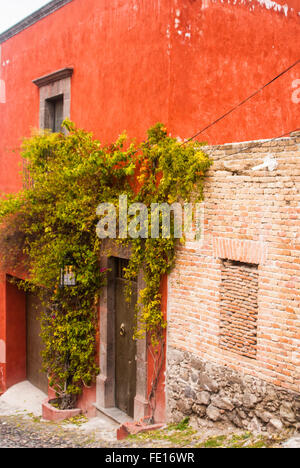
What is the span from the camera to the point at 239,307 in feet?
20.7

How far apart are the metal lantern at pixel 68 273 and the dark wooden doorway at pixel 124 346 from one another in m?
0.73

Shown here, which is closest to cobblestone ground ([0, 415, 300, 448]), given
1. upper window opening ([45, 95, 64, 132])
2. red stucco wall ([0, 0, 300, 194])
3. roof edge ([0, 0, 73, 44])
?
red stucco wall ([0, 0, 300, 194])

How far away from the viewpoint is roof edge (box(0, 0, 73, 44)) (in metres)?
9.98

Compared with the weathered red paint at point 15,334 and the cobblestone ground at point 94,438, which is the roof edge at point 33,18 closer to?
the weathered red paint at point 15,334

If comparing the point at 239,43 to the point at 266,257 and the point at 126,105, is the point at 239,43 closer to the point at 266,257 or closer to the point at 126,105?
the point at 126,105

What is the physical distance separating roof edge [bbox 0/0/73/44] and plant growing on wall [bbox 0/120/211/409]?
8.73 ft

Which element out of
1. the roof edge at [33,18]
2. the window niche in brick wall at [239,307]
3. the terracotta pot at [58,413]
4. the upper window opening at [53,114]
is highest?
the roof edge at [33,18]

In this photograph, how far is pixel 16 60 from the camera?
11.6m

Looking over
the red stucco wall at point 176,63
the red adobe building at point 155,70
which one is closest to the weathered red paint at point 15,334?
the red adobe building at point 155,70

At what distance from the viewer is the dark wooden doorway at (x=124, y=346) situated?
27.1 ft

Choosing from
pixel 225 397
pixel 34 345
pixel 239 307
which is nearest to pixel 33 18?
pixel 34 345

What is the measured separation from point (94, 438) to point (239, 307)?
3261mm

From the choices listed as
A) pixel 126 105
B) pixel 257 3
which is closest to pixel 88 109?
pixel 126 105

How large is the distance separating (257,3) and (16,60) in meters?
5.72
